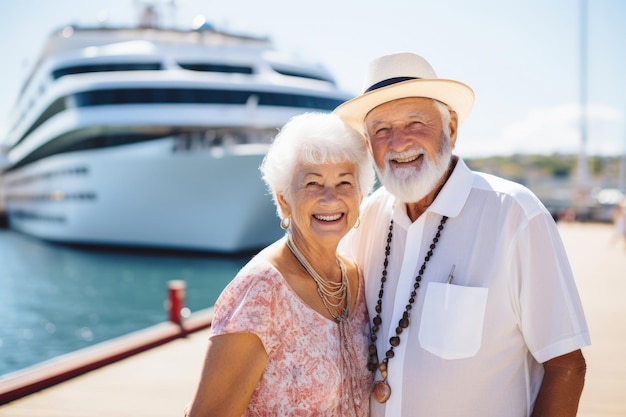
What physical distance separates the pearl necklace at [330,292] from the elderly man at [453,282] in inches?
4.9

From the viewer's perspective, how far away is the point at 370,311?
216cm

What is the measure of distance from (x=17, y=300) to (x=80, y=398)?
10000mm

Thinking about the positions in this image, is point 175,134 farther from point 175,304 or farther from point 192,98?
point 175,304

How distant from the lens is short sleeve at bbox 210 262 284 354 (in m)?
1.73

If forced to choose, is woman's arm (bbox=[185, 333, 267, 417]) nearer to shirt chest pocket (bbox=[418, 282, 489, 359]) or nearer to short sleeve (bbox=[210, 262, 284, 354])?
short sleeve (bbox=[210, 262, 284, 354])

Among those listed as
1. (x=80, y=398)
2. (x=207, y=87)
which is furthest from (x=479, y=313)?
(x=207, y=87)

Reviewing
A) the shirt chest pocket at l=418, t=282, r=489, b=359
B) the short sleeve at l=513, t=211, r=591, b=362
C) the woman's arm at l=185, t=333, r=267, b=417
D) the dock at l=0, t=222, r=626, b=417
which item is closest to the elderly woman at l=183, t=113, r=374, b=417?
the woman's arm at l=185, t=333, r=267, b=417

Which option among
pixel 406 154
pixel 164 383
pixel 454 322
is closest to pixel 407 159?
pixel 406 154

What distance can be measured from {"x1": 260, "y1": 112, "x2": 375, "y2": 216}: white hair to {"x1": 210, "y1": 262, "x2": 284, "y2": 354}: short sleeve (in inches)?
14.7

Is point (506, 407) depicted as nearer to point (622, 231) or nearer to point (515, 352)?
point (515, 352)

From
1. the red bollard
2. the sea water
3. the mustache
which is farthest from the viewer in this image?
the sea water

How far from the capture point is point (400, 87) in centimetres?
204

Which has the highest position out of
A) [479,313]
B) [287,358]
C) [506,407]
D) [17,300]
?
[479,313]

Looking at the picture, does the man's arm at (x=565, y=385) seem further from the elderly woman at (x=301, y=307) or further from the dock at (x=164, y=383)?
the dock at (x=164, y=383)
